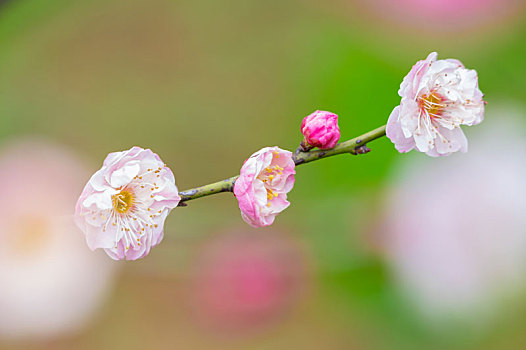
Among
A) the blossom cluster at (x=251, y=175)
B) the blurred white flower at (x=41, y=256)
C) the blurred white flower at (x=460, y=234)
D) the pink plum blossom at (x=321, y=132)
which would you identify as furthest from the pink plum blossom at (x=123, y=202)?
the blurred white flower at (x=460, y=234)

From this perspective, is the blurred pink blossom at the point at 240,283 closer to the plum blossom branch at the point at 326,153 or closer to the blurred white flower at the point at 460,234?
the blurred white flower at the point at 460,234

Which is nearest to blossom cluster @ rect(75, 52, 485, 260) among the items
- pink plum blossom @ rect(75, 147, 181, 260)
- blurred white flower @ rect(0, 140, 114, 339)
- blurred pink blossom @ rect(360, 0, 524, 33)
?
pink plum blossom @ rect(75, 147, 181, 260)

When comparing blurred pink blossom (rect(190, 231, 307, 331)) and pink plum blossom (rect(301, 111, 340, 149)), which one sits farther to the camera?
blurred pink blossom (rect(190, 231, 307, 331))

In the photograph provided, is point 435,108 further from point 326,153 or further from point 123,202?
point 123,202

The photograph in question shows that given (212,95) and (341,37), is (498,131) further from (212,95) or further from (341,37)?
(212,95)

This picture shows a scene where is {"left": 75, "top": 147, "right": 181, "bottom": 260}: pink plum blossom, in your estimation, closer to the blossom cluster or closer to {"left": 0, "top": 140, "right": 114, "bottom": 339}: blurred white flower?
the blossom cluster

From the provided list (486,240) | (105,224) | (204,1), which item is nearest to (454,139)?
(105,224)

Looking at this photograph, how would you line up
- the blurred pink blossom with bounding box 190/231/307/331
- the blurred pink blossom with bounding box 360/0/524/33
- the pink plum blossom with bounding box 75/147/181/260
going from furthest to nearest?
1. the blurred pink blossom with bounding box 360/0/524/33
2. the blurred pink blossom with bounding box 190/231/307/331
3. the pink plum blossom with bounding box 75/147/181/260
